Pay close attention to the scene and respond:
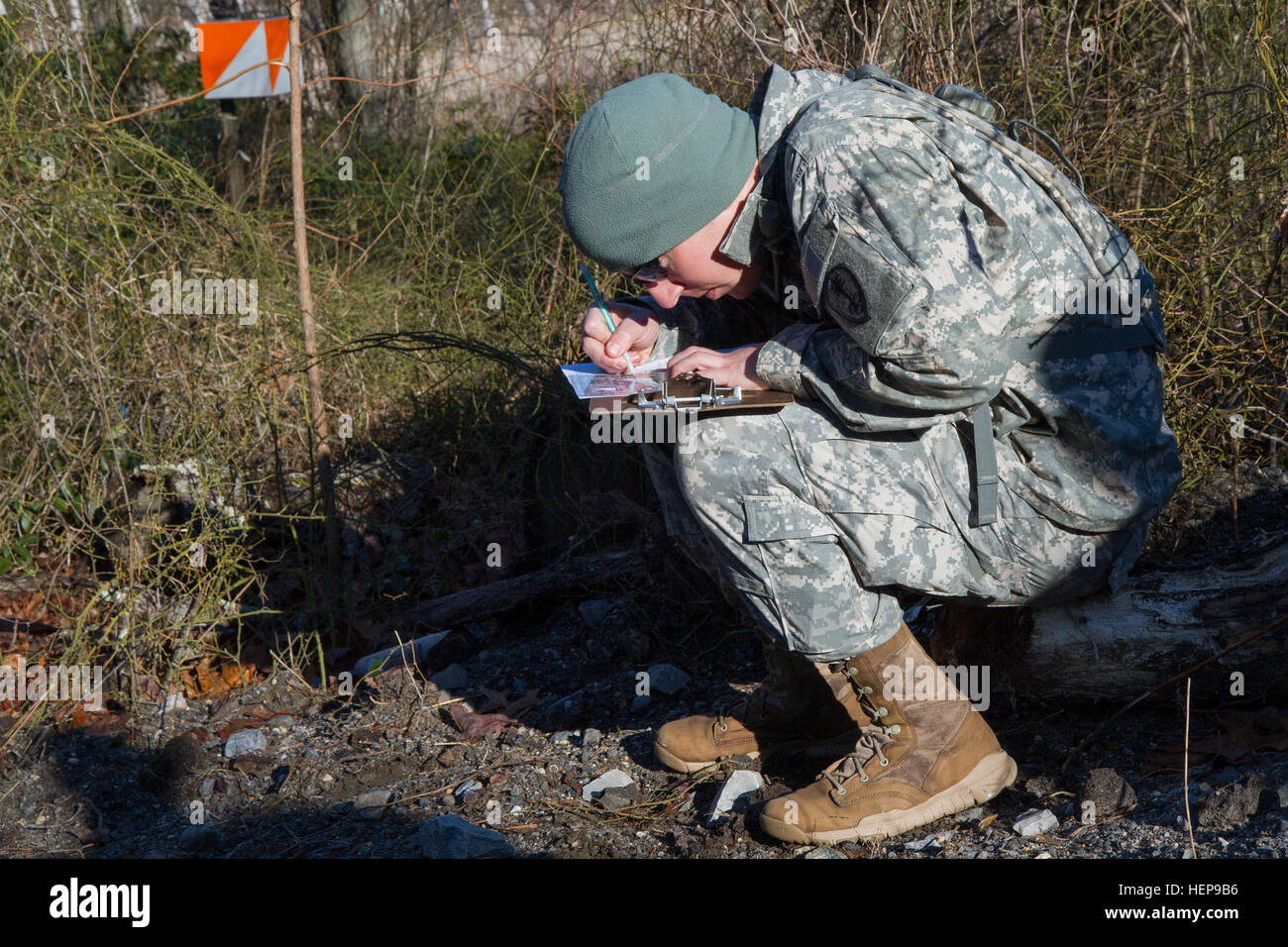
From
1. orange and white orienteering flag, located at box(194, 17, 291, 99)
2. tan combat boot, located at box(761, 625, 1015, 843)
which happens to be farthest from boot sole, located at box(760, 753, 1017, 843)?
orange and white orienteering flag, located at box(194, 17, 291, 99)

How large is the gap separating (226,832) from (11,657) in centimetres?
132

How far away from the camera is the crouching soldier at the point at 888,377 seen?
1811mm

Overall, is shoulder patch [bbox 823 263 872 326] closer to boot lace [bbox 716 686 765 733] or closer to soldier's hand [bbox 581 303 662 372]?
soldier's hand [bbox 581 303 662 372]

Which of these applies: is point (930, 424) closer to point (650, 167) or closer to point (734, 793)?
A: point (650, 167)

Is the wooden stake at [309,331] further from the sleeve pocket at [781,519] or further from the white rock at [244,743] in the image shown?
the sleeve pocket at [781,519]

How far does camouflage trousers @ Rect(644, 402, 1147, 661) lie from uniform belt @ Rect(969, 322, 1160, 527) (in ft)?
0.17

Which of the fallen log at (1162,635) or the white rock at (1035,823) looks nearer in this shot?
the white rock at (1035,823)

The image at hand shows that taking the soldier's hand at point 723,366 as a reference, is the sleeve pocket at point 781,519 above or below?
below

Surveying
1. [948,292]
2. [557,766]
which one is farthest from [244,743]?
[948,292]

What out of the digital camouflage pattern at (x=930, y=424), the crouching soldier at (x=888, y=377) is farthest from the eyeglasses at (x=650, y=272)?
the digital camouflage pattern at (x=930, y=424)

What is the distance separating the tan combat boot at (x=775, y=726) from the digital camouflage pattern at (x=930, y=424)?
36 centimetres

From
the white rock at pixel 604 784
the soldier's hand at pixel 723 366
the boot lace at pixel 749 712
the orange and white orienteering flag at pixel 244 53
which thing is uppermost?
the orange and white orienteering flag at pixel 244 53

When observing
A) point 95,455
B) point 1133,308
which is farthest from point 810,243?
point 95,455
